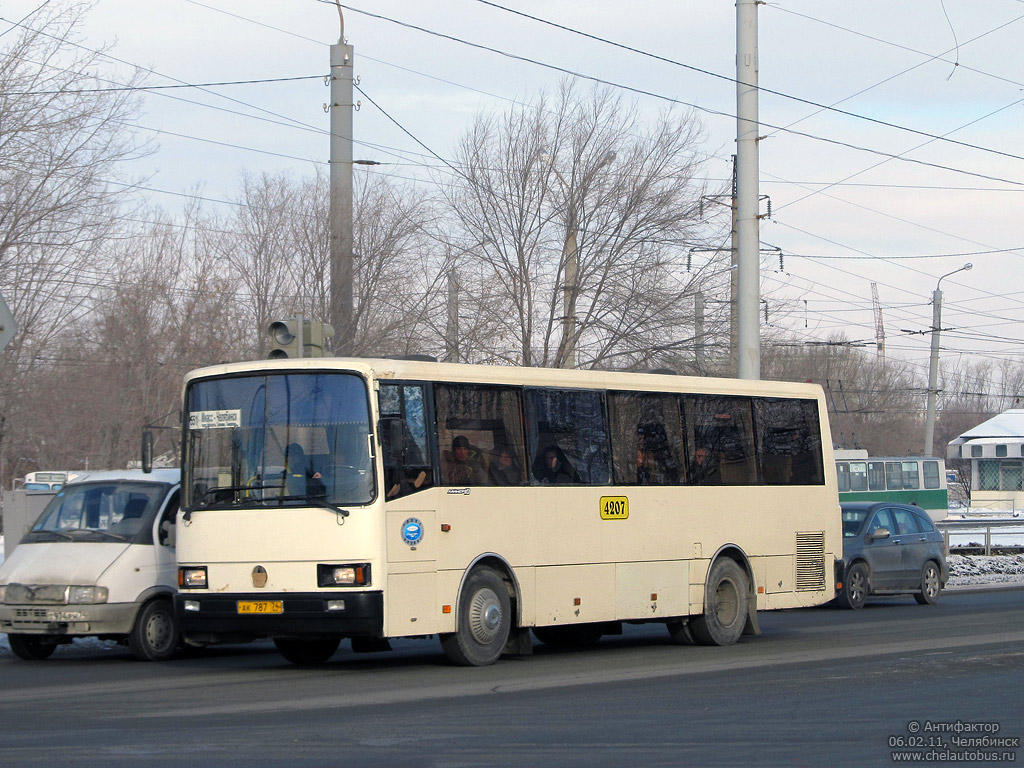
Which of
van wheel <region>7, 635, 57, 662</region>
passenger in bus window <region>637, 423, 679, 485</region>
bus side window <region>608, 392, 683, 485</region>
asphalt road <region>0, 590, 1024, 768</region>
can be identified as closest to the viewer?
asphalt road <region>0, 590, 1024, 768</region>

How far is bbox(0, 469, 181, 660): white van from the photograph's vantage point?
12719 mm

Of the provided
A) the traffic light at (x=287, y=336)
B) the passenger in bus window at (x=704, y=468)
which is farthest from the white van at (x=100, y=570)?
the passenger in bus window at (x=704, y=468)

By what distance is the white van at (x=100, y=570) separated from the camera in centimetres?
1272

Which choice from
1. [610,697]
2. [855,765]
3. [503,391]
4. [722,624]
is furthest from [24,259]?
[855,765]

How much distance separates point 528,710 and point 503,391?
3967 millimetres

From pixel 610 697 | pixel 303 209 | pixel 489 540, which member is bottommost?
pixel 610 697

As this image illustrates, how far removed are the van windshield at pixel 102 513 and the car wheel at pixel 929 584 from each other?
12.6 m

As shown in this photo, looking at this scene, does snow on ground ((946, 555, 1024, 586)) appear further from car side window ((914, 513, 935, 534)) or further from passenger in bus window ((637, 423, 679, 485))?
passenger in bus window ((637, 423, 679, 485))

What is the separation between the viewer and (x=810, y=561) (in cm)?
1587

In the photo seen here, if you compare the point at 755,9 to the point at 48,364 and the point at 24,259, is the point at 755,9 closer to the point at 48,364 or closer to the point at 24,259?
the point at 24,259

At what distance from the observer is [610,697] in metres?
10.3

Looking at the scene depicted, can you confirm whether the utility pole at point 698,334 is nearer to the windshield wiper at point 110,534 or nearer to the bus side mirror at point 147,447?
the windshield wiper at point 110,534

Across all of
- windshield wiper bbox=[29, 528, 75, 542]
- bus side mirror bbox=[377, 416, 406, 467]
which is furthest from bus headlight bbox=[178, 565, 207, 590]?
bus side mirror bbox=[377, 416, 406, 467]

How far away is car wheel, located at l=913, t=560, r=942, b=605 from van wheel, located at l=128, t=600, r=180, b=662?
12.4 meters
